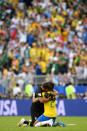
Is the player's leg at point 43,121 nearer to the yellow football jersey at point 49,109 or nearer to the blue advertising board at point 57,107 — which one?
the yellow football jersey at point 49,109

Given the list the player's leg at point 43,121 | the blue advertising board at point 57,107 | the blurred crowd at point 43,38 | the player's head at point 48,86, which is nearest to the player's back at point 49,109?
the player's leg at point 43,121

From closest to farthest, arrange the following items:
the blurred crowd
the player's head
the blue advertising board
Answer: the player's head < the blue advertising board < the blurred crowd

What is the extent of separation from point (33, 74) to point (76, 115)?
425 cm

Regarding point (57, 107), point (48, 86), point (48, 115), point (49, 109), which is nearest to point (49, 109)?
point (49, 109)

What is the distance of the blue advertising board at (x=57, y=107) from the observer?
955 inches

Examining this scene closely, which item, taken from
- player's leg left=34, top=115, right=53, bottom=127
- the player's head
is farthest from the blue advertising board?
the player's head

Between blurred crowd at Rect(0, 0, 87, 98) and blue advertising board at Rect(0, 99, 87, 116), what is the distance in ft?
6.73

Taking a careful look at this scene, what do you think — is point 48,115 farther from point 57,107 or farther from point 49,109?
point 57,107

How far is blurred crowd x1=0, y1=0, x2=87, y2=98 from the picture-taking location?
2783 cm

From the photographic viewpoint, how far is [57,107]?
79.7ft

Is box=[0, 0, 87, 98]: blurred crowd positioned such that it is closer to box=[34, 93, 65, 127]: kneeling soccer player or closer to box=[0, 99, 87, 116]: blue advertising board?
box=[0, 99, 87, 116]: blue advertising board

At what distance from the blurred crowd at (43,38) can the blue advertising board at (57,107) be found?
2.05 m

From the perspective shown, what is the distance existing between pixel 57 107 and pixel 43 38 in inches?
283

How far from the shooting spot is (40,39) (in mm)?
30250
